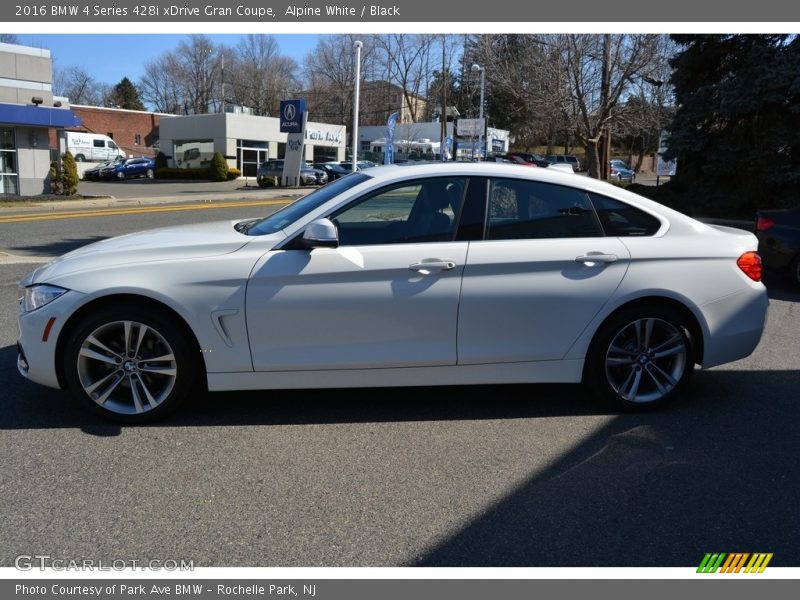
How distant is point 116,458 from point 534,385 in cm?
303

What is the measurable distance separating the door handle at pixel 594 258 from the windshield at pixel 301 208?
1.53 metres

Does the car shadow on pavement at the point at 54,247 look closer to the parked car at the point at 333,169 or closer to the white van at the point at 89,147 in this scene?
the parked car at the point at 333,169

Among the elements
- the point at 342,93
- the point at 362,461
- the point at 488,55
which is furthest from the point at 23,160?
the point at 342,93

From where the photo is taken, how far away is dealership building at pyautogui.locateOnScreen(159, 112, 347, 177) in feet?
159

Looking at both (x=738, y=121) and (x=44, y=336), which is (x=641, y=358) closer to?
A: (x=44, y=336)

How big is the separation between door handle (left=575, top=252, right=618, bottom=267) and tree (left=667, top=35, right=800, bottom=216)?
14.1 meters

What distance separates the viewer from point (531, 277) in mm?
4523

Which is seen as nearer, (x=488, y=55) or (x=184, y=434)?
(x=184, y=434)

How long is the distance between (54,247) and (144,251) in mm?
9304

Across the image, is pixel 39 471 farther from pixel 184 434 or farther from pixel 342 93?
pixel 342 93

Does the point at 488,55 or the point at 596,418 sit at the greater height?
the point at 488,55

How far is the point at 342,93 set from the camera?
83188 mm

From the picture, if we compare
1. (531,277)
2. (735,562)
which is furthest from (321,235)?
(735,562)

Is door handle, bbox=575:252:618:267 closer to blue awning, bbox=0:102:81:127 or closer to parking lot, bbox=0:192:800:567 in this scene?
parking lot, bbox=0:192:800:567
